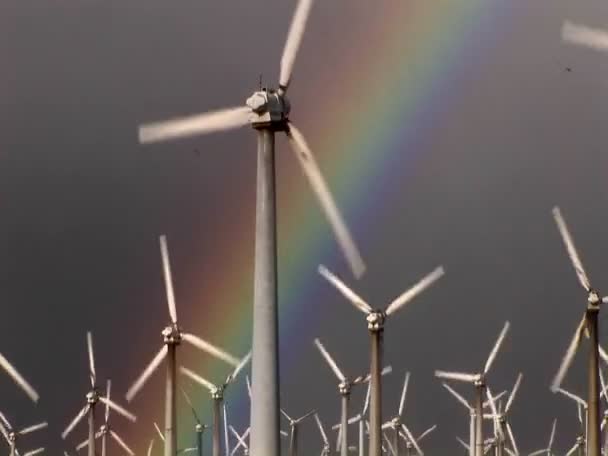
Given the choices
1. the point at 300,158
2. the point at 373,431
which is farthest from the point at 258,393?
the point at 373,431

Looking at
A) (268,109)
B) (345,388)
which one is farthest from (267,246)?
(345,388)

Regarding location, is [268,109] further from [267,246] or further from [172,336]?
[172,336]

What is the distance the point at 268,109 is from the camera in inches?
2094

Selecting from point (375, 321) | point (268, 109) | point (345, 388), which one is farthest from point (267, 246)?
point (345, 388)

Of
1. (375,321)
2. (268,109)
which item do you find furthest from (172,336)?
(268,109)

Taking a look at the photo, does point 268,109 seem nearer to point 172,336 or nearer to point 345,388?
point 172,336

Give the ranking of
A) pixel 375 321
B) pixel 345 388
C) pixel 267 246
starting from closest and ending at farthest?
pixel 267 246
pixel 375 321
pixel 345 388

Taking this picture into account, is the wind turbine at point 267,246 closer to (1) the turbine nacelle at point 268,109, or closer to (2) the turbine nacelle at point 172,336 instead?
(1) the turbine nacelle at point 268,109

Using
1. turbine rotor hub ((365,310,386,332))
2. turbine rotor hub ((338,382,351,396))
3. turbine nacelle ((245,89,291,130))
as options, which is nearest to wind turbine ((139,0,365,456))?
turbine nacelle ((245,89,291,130))

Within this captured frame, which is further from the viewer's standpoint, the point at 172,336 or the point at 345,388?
the point at 345,388

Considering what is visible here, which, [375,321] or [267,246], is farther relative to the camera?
[375,321]

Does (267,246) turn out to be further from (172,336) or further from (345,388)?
(345,388)

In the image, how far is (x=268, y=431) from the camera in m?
50.7

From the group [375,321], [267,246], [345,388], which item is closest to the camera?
[267,246]
